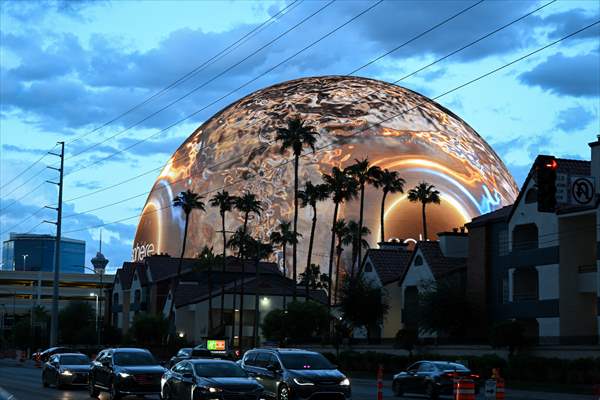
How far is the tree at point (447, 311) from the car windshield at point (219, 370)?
3991 cm

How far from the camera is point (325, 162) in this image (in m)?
122

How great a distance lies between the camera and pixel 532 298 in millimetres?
65438

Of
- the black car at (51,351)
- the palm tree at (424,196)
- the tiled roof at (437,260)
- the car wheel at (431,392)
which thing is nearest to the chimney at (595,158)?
the tiled roof at (437,260)

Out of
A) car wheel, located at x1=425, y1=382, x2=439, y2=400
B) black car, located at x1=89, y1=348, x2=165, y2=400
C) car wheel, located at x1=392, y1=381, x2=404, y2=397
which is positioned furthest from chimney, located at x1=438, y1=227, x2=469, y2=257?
black car, located at x1=89, y1=348, x2=165, y2=400

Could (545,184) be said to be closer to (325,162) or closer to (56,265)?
(56,265)

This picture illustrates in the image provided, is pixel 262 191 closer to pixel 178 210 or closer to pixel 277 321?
pixel 178 210

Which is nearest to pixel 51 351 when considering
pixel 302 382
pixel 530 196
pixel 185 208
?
pixel 530 196

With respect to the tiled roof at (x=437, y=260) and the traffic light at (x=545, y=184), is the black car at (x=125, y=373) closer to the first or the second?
the traffic light at (x=545, y=184)

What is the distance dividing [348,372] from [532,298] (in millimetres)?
12557

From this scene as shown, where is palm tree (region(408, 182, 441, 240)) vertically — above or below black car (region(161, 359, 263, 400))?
above

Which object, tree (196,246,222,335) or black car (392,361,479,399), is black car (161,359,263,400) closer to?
black car (392,361,479,399)

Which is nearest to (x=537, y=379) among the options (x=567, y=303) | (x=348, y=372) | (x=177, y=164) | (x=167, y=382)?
(x=567, y=303)

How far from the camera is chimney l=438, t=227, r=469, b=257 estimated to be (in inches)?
3159

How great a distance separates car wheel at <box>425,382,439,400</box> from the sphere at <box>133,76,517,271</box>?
7393 centimetres
